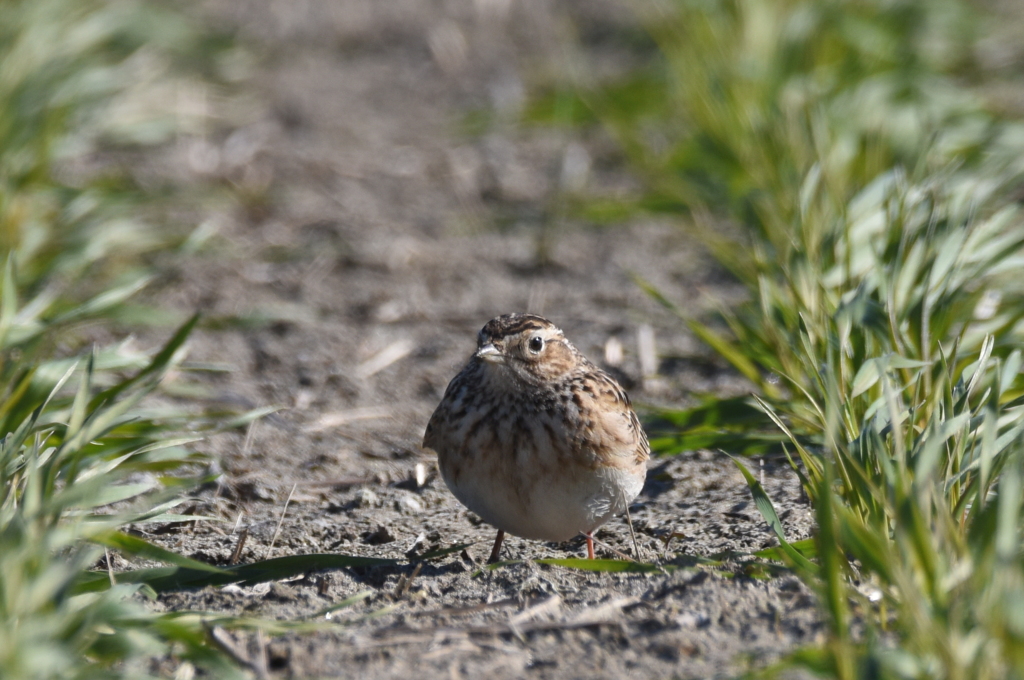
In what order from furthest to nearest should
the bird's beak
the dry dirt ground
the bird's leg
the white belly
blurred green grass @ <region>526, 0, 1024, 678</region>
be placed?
1. the bird's leg
2. the bird's beak
3. the white belly
4. the dry dirt ground
5. blurred green grass @ <region>526, 0, 1024, 678</region>

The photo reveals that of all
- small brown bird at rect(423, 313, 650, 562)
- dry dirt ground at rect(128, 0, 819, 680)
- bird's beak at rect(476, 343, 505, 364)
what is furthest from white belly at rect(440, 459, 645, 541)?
bird's beak at rect(476, 343, 505, 364)

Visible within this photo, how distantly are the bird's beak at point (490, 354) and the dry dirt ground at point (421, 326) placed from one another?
67 centimetres

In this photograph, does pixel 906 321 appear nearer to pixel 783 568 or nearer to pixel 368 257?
pixel 783 568

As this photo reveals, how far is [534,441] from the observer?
3900 millimetres

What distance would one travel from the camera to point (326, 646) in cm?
327

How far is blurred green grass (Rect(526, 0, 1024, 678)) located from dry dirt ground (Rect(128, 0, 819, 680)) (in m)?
0.27

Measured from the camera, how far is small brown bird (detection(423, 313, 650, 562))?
388 centimetres

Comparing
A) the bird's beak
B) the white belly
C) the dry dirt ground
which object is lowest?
the dry dirt ground

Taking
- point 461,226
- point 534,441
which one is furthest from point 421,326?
point 534,441

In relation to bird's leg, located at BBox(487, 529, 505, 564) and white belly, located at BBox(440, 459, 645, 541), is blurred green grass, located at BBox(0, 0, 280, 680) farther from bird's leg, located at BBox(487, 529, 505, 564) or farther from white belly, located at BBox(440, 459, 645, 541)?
bird's leg, located at BBox(487, 529, 505, 564)

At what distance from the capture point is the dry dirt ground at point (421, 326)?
3.34 m

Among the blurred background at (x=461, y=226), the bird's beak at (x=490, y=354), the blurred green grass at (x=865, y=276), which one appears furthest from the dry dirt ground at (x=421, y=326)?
the bird's beak at (x=490, y=354)

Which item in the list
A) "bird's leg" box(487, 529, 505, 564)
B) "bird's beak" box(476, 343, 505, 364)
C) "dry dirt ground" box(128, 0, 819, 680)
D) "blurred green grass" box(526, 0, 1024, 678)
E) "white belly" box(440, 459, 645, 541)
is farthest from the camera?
"bird's leg" box(487, 529, 505, 564)

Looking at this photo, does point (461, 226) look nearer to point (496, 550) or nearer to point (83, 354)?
point (83, 354)
